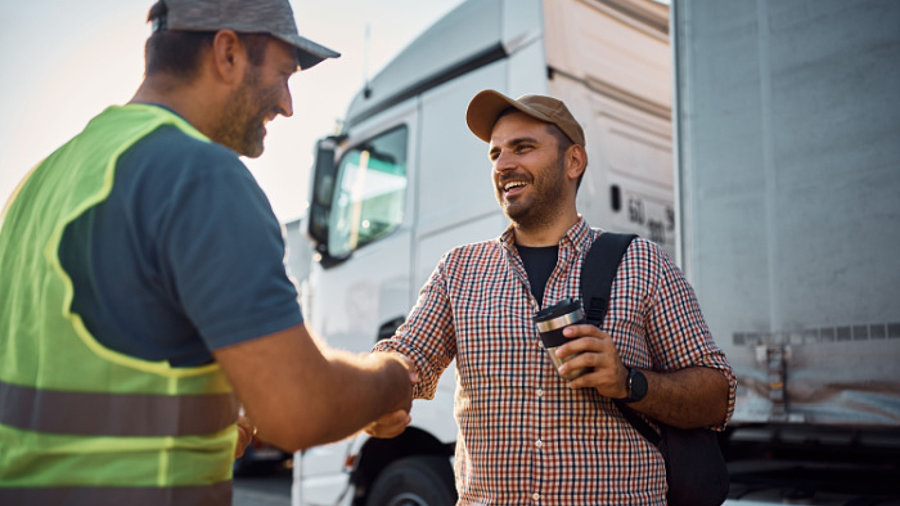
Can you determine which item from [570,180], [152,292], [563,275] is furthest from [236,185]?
[570,180]

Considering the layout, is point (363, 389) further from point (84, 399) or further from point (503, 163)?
point (503, 163)

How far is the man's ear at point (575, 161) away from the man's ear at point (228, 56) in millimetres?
1336

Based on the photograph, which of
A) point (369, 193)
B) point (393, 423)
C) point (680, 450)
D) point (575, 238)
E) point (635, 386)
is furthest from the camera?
point (369, 193)

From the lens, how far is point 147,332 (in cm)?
103

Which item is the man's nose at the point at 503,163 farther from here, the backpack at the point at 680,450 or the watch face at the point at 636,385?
the watch face at the point at 636,385

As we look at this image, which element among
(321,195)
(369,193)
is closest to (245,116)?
(369,193)

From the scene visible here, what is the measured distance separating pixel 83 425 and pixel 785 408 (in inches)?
94.0

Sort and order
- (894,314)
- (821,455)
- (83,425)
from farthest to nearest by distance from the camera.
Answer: (821,455)
(894,314)
(83,425)

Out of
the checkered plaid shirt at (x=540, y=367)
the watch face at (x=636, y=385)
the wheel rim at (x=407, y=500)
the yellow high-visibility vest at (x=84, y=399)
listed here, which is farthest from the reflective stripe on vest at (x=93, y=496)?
the wheel rim at (x=407, y=500)

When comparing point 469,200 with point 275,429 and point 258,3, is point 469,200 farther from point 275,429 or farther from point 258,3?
point 275,429

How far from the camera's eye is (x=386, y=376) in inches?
48.9

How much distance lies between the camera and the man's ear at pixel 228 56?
120 cm

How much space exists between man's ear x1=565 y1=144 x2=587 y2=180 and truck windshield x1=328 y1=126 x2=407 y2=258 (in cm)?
179

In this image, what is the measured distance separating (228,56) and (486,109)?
1277 mm
